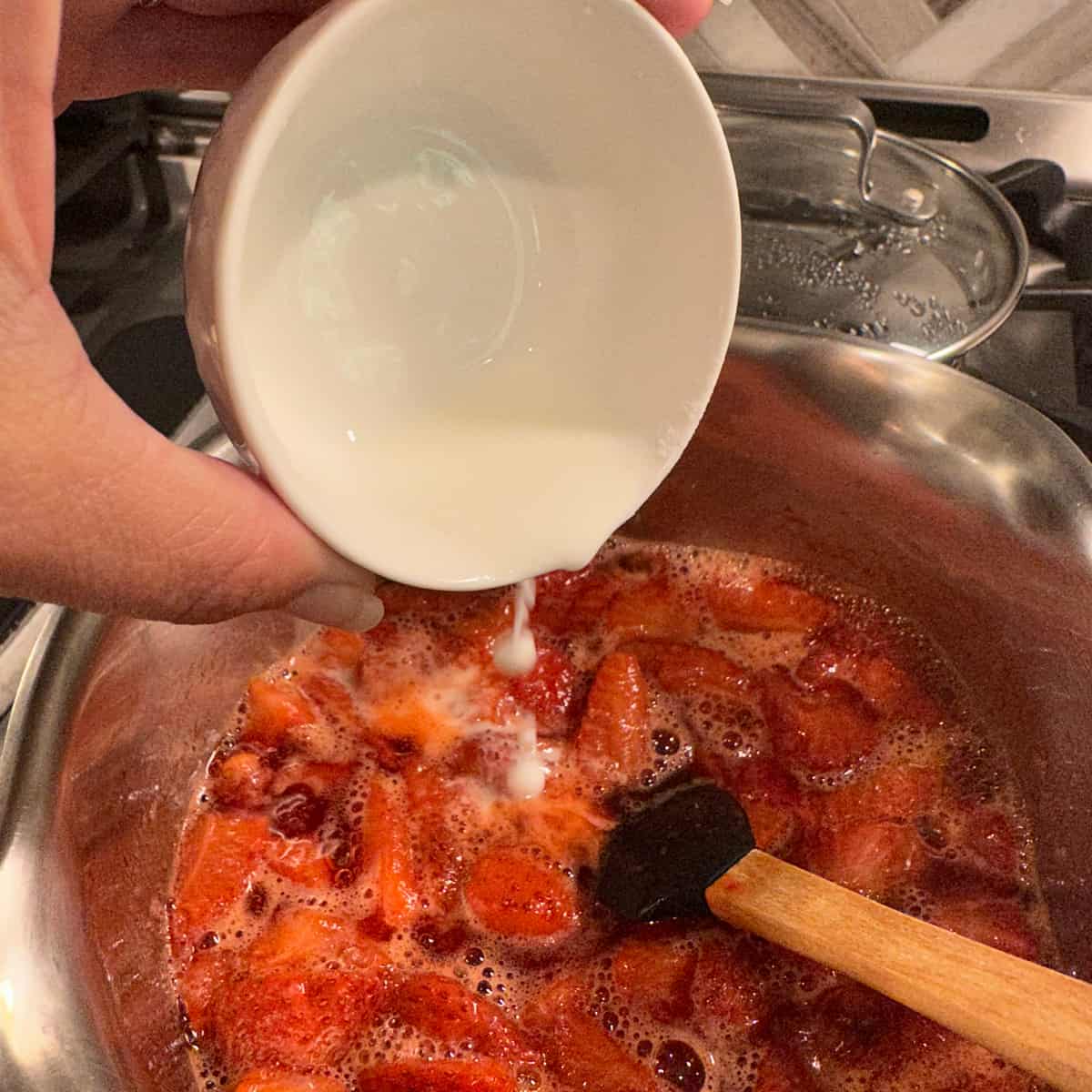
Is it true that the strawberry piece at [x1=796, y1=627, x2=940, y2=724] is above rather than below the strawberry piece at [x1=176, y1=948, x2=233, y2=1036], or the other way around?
above

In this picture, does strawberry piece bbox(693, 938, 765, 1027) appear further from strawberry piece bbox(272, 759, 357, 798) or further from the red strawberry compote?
strawberry piece bbox(272, 759, 357, 798)

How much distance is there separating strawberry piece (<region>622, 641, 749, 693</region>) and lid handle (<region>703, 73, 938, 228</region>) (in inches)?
24.3

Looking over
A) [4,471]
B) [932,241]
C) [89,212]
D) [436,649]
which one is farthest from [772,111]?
[4,471]

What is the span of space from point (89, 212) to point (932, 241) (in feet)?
3.57

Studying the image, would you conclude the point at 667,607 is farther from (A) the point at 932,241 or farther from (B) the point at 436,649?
(A) the point at 932,241

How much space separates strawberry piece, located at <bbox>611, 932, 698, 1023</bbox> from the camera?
1.00 m

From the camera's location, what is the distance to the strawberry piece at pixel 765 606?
1256mm

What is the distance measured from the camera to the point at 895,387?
3.48 feet

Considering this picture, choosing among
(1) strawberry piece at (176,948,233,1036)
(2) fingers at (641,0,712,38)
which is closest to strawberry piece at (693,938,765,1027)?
(1) strawberry piece at (176,948,233,1036)

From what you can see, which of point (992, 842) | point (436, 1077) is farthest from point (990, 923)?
point (436, 1077)

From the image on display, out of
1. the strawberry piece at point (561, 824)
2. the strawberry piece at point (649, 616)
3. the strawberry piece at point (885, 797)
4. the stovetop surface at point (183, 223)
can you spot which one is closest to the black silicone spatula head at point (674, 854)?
the strawberry piece at point (561, 824)

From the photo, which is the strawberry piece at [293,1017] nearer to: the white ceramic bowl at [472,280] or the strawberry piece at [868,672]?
the white ceramic bowl at [472,280]

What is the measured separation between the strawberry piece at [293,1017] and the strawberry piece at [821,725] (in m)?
0.51

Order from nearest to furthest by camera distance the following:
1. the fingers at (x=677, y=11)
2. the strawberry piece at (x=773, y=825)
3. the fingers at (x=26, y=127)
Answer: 1. the fingers at (x=26, y=127)
2. the fingers at (x=677, y=11)
3. the strawberry piece at (x=773, y=825)
